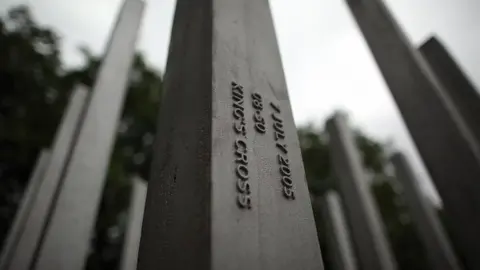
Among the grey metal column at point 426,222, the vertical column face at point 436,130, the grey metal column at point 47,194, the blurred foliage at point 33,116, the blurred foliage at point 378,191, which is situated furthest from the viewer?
the blurred foliage at point 378,191

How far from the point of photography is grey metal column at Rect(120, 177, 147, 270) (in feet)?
28.9

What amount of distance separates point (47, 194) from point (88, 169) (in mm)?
1651

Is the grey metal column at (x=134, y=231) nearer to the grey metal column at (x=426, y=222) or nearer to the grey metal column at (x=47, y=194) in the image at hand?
the grey metal column at (x=47, y=194)

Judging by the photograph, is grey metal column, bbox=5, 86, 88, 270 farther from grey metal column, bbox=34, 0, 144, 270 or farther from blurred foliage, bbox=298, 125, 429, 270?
blurred foliage, bbox=298, 125, 429, 270

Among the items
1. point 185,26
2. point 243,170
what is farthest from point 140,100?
point 243,170

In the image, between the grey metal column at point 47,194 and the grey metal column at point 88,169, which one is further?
the grey metal column at point 47,194

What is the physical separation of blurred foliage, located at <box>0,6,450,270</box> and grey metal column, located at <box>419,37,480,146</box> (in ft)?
48.6

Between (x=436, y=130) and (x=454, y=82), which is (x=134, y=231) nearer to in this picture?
Answer: (x=436, y=130)

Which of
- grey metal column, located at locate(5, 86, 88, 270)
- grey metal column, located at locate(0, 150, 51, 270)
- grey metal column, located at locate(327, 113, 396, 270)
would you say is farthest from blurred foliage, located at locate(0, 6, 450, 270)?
grey metal column, located at locate(327, 113, 396, 270)

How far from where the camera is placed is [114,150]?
1950 cm

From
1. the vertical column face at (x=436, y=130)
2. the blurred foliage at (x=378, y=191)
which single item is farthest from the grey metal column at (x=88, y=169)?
the blurred foliage at (x=378, y=191)

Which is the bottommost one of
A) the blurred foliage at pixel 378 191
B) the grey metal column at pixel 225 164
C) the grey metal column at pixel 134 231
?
the grey metal column at pixel 225 164

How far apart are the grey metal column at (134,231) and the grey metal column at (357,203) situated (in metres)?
5.82

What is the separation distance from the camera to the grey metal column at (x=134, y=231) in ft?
28.9
